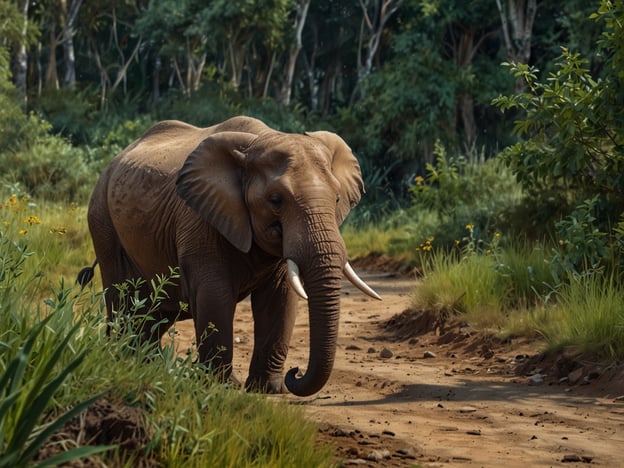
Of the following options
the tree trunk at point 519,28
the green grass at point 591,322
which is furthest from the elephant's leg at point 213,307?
the tree trunk at point 519,28

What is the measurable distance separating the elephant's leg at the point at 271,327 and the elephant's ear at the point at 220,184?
2.02 feet

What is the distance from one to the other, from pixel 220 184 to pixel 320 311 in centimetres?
126

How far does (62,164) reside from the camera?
21.1 m

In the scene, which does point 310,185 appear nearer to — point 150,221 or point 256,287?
point 256,287

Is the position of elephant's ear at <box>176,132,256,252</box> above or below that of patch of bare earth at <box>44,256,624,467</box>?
above

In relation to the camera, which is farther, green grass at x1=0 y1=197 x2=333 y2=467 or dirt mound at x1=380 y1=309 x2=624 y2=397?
dirt mound at x1=380 y1=309 x2=624 y2=397

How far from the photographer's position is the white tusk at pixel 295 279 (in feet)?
21.7

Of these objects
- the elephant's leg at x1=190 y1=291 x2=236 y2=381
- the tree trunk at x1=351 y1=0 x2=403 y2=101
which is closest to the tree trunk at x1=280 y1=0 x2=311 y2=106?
the tree trunk at x1=351 y1=0 x2=403 y2=101

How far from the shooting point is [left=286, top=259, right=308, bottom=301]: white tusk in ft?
21.7

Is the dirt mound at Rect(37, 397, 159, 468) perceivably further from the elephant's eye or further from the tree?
the tree

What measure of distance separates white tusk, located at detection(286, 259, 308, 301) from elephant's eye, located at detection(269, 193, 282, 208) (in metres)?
0.43

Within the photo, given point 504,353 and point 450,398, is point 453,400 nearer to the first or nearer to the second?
point 450,398

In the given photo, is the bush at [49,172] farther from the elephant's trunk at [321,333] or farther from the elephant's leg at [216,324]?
the elephant's trunk at [321,333]

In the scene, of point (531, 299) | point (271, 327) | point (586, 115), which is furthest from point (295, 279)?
point (531, 299)
